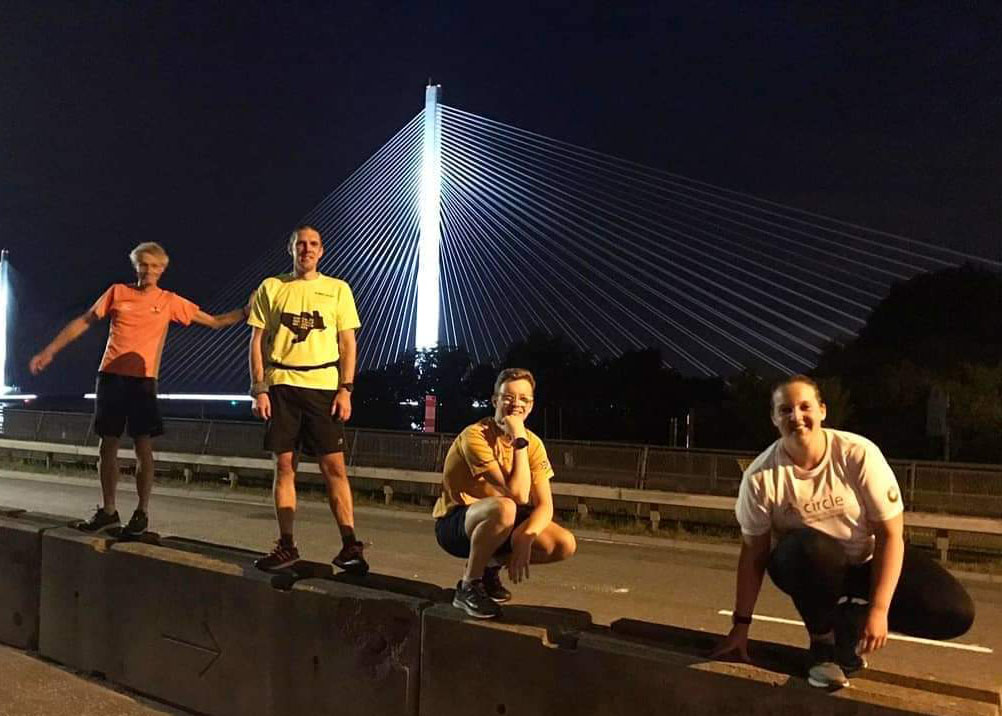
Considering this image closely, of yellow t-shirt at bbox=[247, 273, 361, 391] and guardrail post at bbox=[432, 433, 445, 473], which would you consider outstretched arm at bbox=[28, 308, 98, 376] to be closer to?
yellow t-shirt at bbox=[247, 273, 361, 391]

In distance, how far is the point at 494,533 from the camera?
388 cm

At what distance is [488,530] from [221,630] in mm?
1385

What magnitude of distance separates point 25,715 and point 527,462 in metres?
2.51

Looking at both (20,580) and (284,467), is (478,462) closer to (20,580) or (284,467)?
(284,467)

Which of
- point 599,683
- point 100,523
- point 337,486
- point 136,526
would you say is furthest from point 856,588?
point 100,523

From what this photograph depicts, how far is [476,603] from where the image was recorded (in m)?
3.65

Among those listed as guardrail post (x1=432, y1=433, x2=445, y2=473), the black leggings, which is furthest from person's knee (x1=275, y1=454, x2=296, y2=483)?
guardrail post (x1=432, y1=433, x2=445, y2=473)

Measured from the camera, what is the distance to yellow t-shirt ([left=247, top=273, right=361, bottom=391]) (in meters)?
4.85

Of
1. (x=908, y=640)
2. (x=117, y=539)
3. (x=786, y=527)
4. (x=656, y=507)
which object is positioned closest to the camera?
(x=786, y=527)

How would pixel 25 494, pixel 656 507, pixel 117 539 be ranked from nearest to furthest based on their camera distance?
pixel 117 539 → pixel 656 507 → pixel 25 494

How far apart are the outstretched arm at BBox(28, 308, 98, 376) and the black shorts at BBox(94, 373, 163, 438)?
0.90 feet

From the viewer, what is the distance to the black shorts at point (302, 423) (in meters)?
4.82

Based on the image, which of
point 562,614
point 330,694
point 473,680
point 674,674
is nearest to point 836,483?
point 674,674

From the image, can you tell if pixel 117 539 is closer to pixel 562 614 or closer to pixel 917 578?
pixel 562 614
